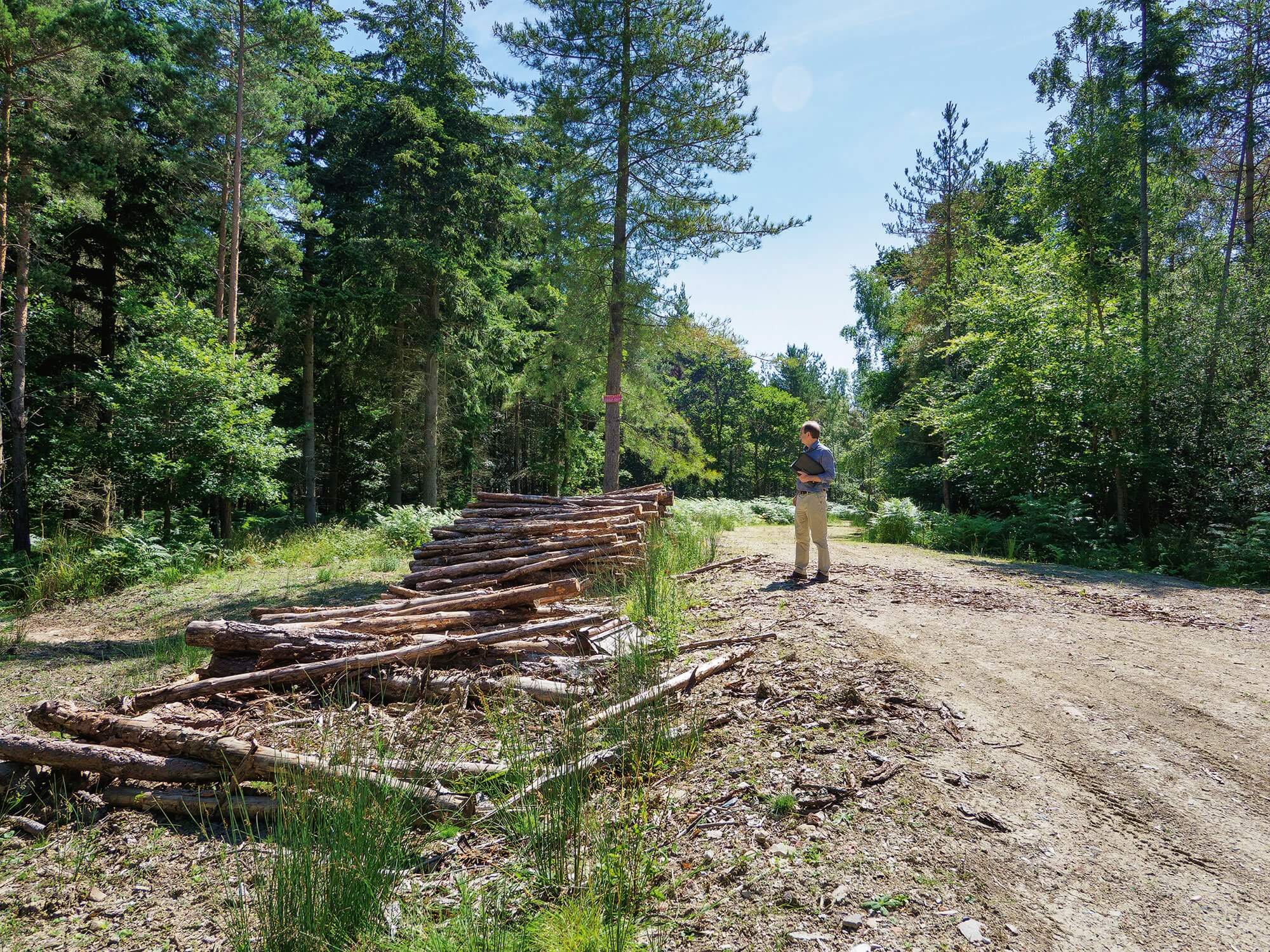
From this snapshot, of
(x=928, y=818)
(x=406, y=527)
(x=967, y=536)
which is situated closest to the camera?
(x=928, y=818)

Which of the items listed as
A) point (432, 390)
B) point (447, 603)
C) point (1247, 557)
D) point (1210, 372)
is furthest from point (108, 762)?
point (1210, 372)

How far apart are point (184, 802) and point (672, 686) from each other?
3170 millimetres

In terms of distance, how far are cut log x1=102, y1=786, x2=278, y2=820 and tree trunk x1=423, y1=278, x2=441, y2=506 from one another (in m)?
16.3

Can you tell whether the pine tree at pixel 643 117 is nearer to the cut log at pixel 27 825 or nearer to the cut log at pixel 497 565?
the cut log at pixel 497 565

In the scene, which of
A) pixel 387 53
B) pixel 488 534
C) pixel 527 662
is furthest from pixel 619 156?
pixel 387 53

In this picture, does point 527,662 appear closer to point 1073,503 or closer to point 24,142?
point 1073,503

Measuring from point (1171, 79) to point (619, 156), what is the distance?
1403cm

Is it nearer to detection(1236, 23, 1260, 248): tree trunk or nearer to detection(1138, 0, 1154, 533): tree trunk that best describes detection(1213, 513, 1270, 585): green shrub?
A: detection(1138, 0, 1154, 533): tree trunk

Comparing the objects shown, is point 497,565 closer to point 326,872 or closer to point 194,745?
point 194,745

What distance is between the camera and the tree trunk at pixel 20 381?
12.6m

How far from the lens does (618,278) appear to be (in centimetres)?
1291

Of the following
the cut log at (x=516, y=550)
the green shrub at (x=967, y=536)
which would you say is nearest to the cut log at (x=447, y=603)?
the cut log at (x=516, y=550)

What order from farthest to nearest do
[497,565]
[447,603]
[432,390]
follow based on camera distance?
[432,390] → [497,565] → [447,603]

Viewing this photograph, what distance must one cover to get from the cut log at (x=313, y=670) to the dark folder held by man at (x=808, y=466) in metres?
4.63
